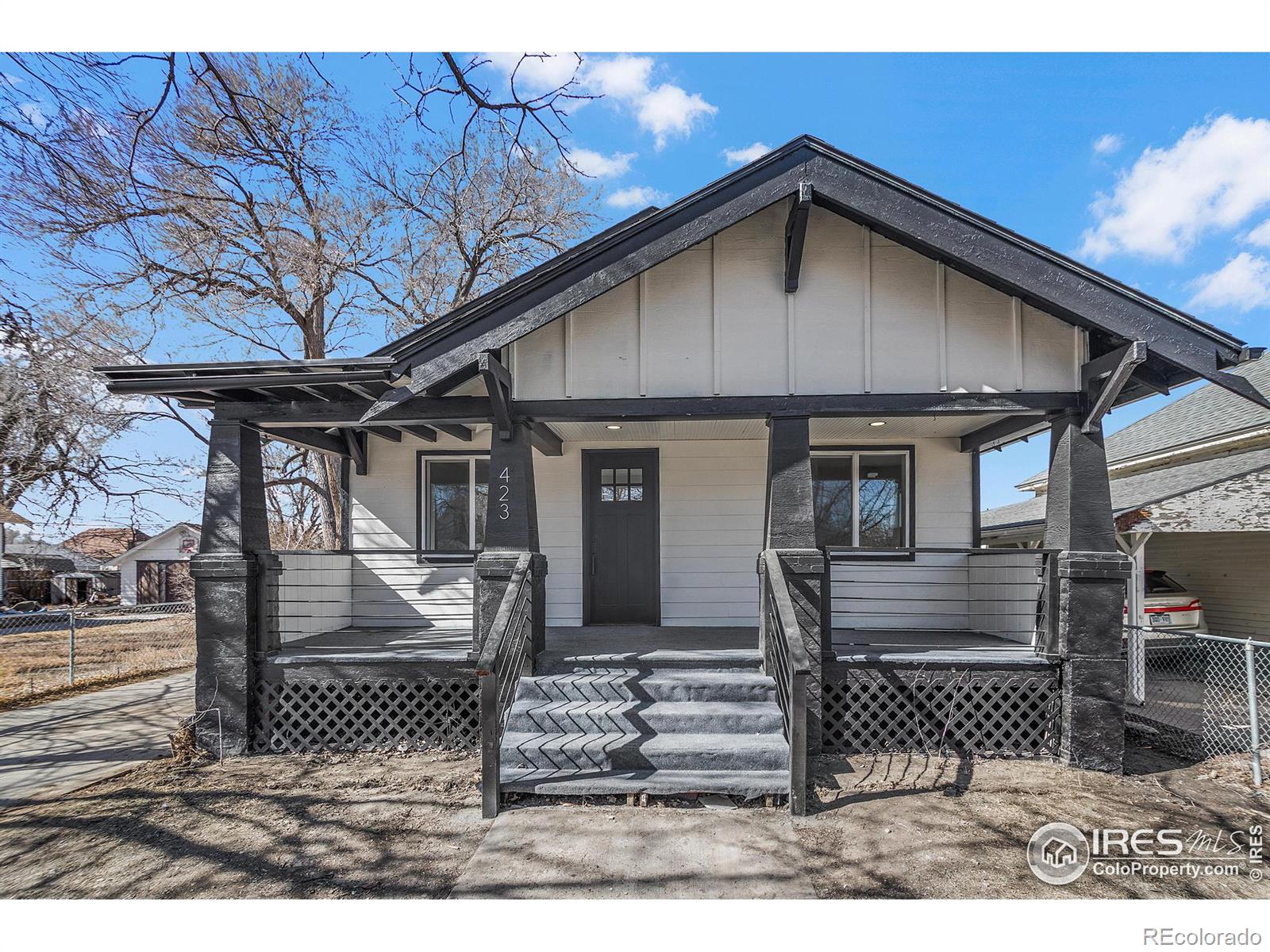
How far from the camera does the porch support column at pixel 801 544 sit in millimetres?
5262

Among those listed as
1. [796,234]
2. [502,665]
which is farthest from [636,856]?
[796,234]

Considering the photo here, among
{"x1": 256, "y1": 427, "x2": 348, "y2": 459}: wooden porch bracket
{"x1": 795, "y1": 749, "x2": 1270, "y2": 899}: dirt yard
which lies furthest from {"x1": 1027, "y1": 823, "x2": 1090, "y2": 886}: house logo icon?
{"x1": 256, "y1": 427, "x2": 348, "y2": 459}: wooden porch bracket

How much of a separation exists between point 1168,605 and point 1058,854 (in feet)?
28.6

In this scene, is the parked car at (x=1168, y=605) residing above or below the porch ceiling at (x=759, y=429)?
below

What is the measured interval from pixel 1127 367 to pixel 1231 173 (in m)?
7.08

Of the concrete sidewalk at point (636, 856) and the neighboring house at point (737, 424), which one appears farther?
the neighboring house at point (737, 424)

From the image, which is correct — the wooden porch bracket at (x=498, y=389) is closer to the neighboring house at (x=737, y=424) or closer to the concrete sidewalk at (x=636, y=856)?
the neighboring house at (x=737, y=424)

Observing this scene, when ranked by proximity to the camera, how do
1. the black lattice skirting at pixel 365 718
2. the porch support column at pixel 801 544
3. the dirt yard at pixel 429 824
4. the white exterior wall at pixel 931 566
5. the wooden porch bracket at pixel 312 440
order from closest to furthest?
1. the dirt yard at pixel 429 824
2. the porch support column at pixel 801 544
3. the black lattice skirting at pixel 365 718
4. the wooden porch bracket at pixel 312 440
5. the white exterior wall at pixel 931 566

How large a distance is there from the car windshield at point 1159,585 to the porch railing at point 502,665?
10.7 metres

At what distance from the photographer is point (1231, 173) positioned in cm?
891

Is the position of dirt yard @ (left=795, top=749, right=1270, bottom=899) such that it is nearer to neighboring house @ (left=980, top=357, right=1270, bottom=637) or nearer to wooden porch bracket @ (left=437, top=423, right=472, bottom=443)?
neighboring house @ (left=980, top=357, right=1270, bottom=637)

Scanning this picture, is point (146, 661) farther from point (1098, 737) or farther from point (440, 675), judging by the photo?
point (1098, 737)

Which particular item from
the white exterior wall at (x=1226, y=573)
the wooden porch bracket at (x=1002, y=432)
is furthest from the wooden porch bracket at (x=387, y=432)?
the white exterior wall at (x=1226, y=573)

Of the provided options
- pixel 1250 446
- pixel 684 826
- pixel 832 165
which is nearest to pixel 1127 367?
pixel 832 165
